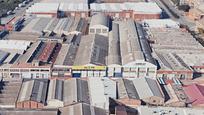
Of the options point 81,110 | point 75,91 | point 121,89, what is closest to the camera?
point 81,110

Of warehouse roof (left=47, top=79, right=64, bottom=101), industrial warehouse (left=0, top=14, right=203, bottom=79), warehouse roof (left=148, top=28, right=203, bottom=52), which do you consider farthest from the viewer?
warehouse roof (left=148, top=28, right=203, bottom=52)

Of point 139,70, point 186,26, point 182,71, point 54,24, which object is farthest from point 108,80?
point 186,26

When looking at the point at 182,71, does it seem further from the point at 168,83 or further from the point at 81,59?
the point at 81,59

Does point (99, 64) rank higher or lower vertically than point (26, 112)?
higher

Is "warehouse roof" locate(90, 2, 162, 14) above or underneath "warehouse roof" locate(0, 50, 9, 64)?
underneath

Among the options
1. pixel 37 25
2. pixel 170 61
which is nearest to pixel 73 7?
pixel 37 25

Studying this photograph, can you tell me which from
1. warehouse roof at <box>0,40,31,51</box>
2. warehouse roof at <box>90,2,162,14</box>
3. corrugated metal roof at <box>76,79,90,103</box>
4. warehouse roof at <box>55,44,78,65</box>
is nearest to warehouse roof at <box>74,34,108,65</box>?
warehouse roof at <box>55,44,78,65</box>

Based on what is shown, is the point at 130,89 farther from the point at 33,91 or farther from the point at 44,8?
the point at 44,8

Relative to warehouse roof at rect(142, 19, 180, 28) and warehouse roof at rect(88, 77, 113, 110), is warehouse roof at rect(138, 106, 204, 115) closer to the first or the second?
warehouse roof at rect(88, 77, 113, 110)
